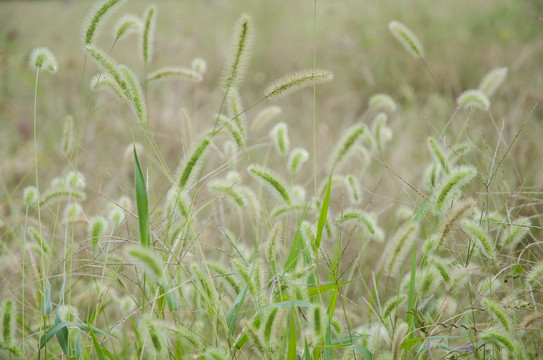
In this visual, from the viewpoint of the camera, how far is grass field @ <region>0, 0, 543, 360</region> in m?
1.23

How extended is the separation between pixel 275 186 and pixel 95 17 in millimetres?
754

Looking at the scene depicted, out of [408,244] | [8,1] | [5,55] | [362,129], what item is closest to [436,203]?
[408,244]

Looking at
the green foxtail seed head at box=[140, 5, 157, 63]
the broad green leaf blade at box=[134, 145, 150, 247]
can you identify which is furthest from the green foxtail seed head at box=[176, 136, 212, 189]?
the green foxtail seed head at box=[140, 5, 157, 63]

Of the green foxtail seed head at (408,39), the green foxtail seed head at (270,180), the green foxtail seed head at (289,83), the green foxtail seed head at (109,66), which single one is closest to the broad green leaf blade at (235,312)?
the green foxtail seed head at (270,180)

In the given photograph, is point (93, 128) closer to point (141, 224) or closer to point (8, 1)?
point (141, 224)

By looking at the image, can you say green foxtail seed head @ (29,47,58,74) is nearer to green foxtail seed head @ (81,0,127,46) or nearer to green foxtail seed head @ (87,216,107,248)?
green foxtail seed head @ (81,0,127,46)

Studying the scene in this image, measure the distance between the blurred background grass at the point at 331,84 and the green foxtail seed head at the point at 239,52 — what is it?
145 cm

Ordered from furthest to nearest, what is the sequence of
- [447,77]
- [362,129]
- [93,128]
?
[447,77] < [93,128] < [362,129]

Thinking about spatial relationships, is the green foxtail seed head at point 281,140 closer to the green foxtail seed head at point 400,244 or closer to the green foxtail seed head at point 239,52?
the green foxtail seed head at point 239,52

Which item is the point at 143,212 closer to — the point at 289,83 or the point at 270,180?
the point at 270,180

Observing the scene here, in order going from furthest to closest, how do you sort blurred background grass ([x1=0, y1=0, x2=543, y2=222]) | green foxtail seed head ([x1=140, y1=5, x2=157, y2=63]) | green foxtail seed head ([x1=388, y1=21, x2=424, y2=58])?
blurred background grass ([x1=0, y1=0, x2=543, y2=222])
green foxtail seed head ([x1=388, y1=21, x2=424, y2=58])
green foxtail seed head ([x1=140, y1=5, x2=157, y2=63])

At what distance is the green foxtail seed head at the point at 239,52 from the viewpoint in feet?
4.37

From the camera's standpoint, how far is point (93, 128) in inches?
160

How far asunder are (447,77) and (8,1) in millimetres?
9438
